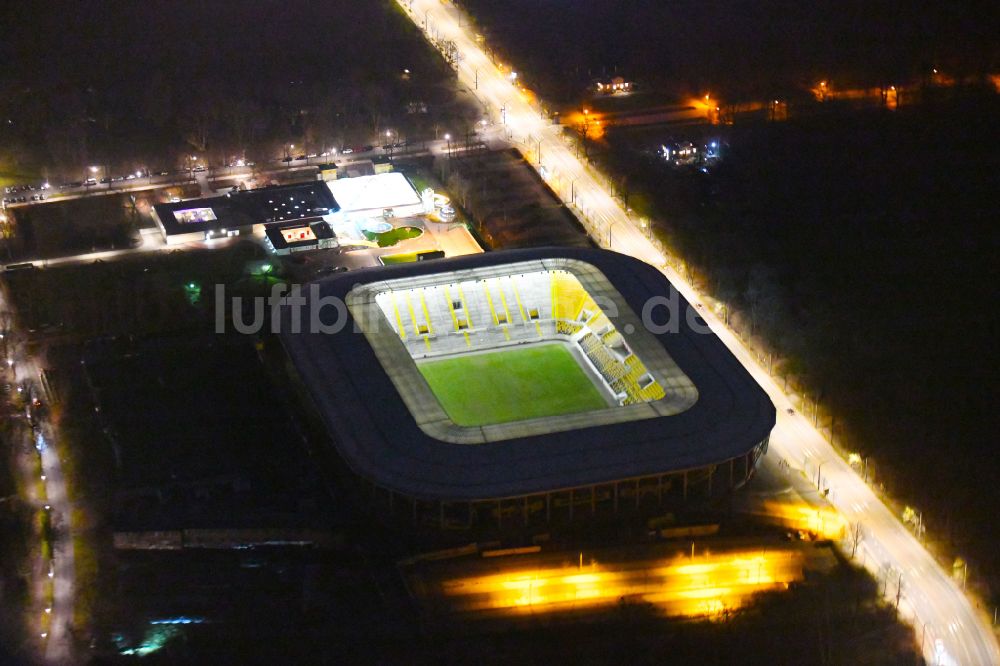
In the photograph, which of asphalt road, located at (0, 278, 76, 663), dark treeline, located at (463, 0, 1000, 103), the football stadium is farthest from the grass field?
dark treeline, located at (463, 0, 1000, 103)

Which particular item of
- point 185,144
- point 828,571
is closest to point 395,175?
point 185,144

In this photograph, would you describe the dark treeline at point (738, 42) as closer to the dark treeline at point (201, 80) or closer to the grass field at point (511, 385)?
the dark treeline at point (201, 80)

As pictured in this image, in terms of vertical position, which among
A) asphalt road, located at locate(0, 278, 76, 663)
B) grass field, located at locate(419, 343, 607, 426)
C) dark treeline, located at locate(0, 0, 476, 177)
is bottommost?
asphalt road, located at locate(0, 278, 76, 663)

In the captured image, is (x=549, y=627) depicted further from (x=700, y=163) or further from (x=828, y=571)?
(x=700, y=163)

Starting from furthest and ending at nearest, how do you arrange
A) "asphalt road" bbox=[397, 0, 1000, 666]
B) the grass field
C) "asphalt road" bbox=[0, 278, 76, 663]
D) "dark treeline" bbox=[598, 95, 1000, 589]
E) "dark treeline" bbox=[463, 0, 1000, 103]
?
"dark treeline" bbox=[463, 0, 1000, 103]
the grass field
"dark treeline" bbox=[598, 95, 1000, 589]
"asphalt road" bbox=[397, 0, 1000, 666]
"asphalt road" bbox=[0, 278, 76, 663]

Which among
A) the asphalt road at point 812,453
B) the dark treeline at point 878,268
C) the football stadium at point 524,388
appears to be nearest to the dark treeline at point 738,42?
the asphalt road at point 812,453

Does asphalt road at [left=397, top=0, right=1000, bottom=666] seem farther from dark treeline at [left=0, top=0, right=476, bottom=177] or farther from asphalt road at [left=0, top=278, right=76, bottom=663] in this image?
asphalt road at [left=0, top=278, right=76, bottom=663]
